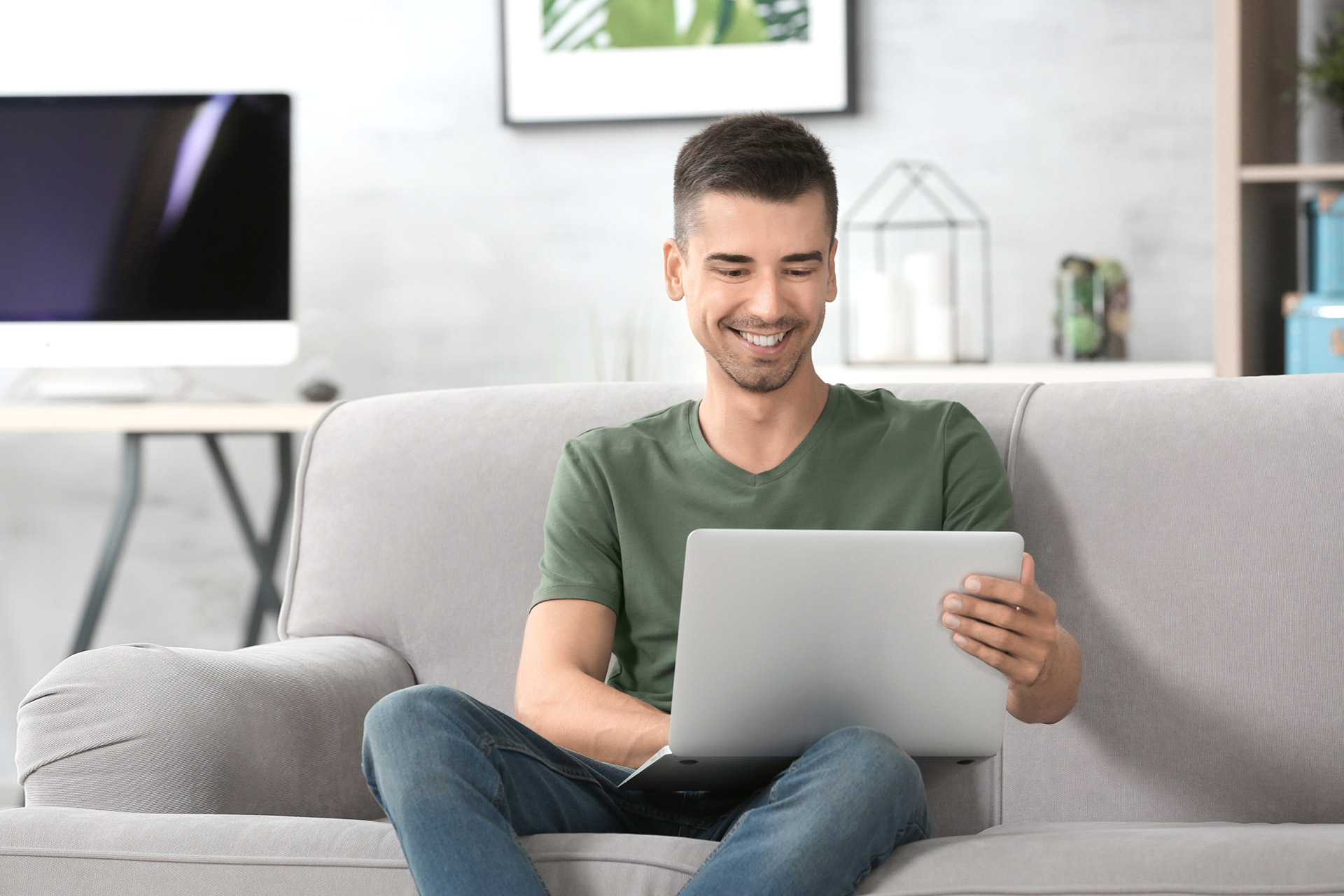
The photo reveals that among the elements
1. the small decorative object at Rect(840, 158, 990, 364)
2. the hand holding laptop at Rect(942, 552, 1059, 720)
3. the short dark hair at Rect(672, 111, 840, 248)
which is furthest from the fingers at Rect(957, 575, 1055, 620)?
the small decorative object at Rect(840, 158, 990, 364)

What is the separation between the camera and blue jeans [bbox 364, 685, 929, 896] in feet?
3.30

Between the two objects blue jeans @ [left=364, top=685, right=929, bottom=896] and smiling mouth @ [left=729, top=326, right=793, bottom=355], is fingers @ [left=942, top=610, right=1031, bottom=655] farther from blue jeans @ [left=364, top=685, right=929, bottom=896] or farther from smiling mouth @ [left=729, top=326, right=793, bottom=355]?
smiling mouth @ [left=729, top=326, right=793, bottom=355]

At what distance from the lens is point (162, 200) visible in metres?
2.62

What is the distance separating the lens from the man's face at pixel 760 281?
4.74ft

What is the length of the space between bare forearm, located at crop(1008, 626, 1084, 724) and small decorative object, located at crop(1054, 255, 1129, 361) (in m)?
1.39

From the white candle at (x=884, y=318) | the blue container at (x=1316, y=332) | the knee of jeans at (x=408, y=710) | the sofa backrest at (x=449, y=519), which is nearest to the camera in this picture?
the knee of jeans at (x=408, y=710)

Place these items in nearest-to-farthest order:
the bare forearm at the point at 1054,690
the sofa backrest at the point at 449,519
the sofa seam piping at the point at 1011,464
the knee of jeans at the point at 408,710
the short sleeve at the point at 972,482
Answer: the knee of jeans at the point at 408,710
the bare forearm at the point at 1054,690
the short sleeve at the point at 972,482
the sofa seam piping at the point at 1011,464
the sofa backrest at the point at 449,519

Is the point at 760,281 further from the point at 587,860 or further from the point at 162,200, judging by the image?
the point at 162,200

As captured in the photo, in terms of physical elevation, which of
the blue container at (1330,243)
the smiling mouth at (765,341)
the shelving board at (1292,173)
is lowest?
the smiling mouth at (765,341)

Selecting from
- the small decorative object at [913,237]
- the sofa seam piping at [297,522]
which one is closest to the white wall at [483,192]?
the small decorative object at [913,237]

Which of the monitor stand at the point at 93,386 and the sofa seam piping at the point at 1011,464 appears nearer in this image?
the sofa seam piping at the point at 1011,464

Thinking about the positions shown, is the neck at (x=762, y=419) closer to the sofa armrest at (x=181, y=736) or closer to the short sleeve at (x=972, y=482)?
the short sleeve at (x=972, y=482)

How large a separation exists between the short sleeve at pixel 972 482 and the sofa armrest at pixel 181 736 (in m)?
0.73

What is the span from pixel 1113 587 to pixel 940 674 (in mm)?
510
